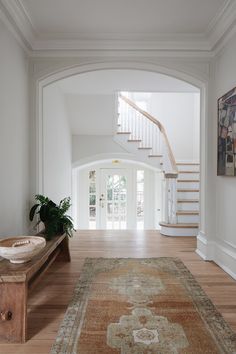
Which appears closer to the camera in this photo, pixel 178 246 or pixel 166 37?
pixel 166 37

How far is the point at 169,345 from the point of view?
6.14 ft

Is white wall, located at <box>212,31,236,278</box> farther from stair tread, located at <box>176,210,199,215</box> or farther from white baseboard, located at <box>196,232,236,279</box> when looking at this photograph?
stair tread, located at <box>176,210,199,215</box>

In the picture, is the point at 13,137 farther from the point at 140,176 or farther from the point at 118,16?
the point at 140,176

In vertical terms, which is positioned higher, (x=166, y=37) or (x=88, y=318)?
(x=166, y=37)

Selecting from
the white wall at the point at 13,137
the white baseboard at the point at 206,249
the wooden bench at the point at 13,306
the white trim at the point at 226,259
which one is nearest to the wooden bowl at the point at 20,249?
the wooden bench at the point at 13,306

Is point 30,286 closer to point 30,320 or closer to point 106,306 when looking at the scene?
point 30,320

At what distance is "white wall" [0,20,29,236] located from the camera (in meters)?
2.92

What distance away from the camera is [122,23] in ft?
11.0

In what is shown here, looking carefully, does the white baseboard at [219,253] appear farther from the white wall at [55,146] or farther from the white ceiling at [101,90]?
the white ceiling at [101,90]

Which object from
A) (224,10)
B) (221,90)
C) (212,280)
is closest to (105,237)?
(212,280)

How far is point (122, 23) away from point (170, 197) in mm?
3214

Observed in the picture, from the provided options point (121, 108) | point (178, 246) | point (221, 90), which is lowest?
point (178, 246)

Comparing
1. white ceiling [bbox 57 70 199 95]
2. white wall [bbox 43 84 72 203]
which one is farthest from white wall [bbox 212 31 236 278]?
white wall [bbox 43 84 72 203]

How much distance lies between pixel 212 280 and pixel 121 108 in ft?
16.4
